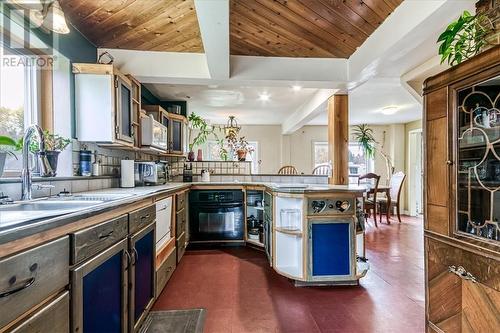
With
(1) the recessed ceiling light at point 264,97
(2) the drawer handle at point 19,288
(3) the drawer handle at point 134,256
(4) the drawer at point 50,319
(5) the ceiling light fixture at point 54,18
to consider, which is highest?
(1) the recessed ceiling light at point 264,97

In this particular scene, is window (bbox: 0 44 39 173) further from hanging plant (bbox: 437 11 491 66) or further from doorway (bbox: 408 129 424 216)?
doorway (bbox: 408 129 424 216)

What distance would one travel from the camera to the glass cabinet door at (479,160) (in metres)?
1.30

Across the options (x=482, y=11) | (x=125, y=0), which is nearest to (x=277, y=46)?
(x=125, y=0)

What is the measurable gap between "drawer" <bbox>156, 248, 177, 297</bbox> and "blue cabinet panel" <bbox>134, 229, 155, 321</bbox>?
0.66ft

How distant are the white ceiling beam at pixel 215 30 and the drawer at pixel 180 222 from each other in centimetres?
169

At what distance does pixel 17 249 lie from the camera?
2.50ft

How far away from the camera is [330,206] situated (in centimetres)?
254

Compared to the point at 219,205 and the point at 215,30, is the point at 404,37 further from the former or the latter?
the point at 219,205

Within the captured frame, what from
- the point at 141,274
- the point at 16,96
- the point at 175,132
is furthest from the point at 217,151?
the point at 141,274

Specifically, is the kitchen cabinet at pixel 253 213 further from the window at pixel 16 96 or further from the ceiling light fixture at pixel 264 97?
the window at pixel 16 96

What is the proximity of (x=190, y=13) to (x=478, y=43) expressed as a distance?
2178 millimetres

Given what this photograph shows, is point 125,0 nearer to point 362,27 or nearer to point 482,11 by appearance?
point 362,27

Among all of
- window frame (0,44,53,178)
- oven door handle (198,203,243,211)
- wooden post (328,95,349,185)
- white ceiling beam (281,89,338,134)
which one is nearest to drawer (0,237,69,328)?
window frame (0,44,53,178)

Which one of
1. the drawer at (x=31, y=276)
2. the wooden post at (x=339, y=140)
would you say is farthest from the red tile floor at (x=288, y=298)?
the drawer at (x=31, y=276)
